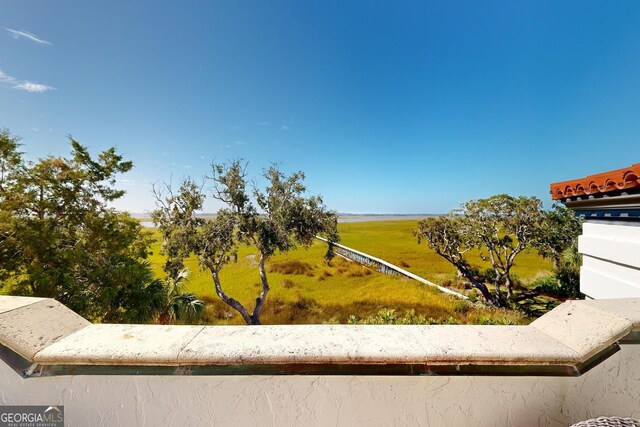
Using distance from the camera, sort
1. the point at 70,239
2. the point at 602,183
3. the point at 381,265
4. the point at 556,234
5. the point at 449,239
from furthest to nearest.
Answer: the point at 381,265 → the point at 449,239 → the point at 556,234 → the point at 70,239 → the point at 602,183

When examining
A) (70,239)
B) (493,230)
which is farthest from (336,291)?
(70,239)

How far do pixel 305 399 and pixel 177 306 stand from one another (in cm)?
1044

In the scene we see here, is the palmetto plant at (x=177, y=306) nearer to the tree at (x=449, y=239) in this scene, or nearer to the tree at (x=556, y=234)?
the tree at (x=449, y=239)

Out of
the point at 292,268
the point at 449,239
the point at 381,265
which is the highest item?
the point at 449,239

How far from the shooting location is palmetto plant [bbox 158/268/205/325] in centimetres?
916

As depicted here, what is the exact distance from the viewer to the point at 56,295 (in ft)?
22.4

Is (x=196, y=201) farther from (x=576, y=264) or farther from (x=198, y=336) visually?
(x=576, y=264)

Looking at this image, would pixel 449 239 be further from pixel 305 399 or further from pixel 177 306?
pixel 305 399

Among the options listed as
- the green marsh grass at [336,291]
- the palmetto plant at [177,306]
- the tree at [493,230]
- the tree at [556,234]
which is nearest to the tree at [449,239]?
the tree at [493,230]

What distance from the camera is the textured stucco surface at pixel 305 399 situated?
1016mm


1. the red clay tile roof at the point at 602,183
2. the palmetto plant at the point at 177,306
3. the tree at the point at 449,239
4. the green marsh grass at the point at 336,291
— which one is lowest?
the green marsh grass at the point at 336,291

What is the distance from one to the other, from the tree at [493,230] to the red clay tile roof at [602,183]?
1015 cm

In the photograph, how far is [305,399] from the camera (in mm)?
1019

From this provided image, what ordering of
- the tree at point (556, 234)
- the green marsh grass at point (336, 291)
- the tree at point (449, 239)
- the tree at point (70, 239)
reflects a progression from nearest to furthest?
the tree at point (70, 239) → the tree at point (556, 234) → the green marsh grass at point (336, 291) → the tree at point (449, 239)
